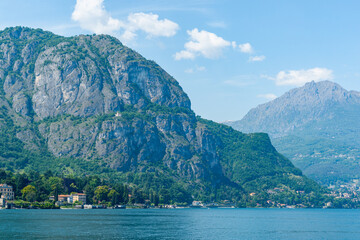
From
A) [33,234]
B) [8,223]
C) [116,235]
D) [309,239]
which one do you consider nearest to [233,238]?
[309,239]

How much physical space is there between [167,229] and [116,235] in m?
29.2

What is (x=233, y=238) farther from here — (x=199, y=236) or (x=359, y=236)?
(x=359, y=236)

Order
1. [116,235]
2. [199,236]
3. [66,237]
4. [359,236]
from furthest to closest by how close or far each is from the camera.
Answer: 1. [359,236]
2. [199,236]
3. [116,235]
4. [66,237]

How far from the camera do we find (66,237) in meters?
123

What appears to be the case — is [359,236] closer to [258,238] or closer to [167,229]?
[258,238]

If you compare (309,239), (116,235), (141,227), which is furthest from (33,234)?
(309,239)

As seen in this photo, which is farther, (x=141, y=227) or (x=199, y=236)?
(x=141, y=227)

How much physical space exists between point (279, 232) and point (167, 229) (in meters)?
37.2

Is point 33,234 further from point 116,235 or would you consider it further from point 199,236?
point 199,236

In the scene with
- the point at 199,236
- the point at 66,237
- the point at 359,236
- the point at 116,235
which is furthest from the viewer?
the point at 359,236

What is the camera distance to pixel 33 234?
12606cm

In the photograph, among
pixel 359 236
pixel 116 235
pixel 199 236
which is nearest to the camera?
pixel 116 235

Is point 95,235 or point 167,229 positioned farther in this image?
point 167,229

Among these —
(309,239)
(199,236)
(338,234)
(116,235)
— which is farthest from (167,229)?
(338,234)
